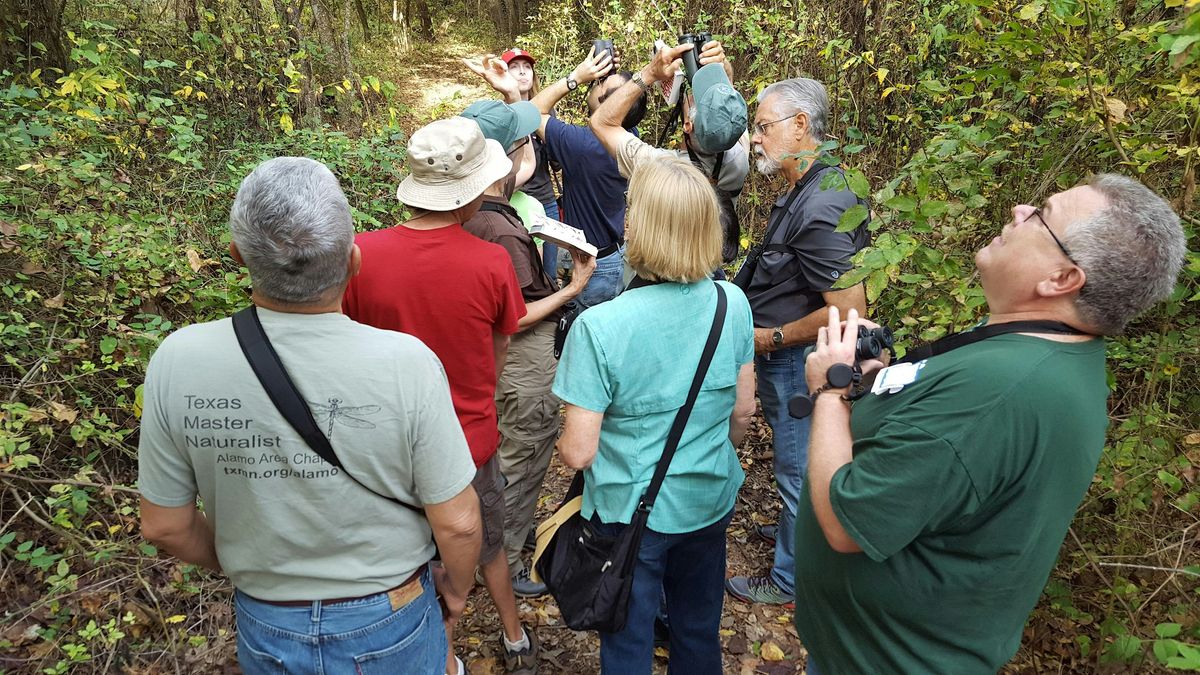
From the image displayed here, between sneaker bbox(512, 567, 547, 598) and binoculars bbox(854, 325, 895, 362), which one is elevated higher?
binoculars bbox(854, 325, 895, 362)

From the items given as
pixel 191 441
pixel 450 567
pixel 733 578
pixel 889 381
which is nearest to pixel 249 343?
pixel 191 441

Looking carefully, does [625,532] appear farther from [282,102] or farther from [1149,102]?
[282,102]

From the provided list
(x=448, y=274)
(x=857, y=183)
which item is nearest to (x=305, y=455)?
(x=448, y=274)

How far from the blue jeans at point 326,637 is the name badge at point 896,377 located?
51.8 inches

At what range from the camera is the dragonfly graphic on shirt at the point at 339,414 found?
1509 mm

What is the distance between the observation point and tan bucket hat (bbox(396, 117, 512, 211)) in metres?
2.33

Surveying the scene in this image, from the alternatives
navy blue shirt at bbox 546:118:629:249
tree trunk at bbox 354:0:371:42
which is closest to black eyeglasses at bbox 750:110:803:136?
navy blue shirt at bbox 546:118:629:249

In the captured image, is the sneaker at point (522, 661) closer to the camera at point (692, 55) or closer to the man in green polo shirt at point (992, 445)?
the man in green polo shirt at point (992, 445)

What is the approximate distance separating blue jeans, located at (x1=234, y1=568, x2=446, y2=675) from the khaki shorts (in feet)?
3.02

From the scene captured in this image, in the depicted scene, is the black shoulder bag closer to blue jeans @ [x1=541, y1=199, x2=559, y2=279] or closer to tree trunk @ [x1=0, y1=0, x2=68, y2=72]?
blue jeans @ [x1=541, y1=199, x2=559, y2=279]

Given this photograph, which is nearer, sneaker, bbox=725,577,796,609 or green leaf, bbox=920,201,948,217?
green leaf, bbox=920,201,948,217

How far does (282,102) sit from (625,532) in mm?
5502

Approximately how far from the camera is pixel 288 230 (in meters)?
1.48

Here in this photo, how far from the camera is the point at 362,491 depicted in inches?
62.9
